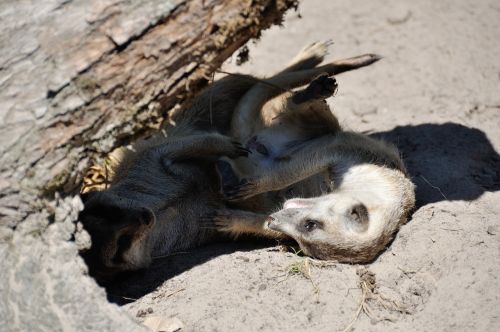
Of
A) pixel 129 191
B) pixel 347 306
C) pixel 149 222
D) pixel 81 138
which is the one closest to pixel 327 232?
pixel 347 306

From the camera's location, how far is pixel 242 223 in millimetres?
4320

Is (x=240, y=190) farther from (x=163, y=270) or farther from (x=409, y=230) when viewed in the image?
(x=409, y=230)

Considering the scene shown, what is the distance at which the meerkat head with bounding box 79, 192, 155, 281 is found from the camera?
3.76 m

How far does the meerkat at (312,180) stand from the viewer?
3994 millimetres

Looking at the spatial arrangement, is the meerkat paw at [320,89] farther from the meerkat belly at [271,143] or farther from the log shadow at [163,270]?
the log shadow at [163,270]

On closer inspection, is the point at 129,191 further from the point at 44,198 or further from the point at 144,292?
the point at 44,198

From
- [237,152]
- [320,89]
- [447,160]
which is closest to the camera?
[320,89]

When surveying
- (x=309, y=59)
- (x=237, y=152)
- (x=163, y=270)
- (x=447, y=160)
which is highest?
(x=309, y=59)

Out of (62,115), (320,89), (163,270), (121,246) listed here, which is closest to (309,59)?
(320,89)

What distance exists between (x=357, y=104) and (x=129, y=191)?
2.53 m

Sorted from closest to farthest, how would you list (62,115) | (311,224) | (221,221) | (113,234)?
(62,115), (113,234), (311,224), (221,221)

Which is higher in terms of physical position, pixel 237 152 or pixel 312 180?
pixel 237 152

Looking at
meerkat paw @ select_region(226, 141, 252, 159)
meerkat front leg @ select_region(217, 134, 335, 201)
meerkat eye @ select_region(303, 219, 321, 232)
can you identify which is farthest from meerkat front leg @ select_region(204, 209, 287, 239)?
meerkat paw @ select_region(226, 141, 252, 159)

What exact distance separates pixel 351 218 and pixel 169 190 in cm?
134
